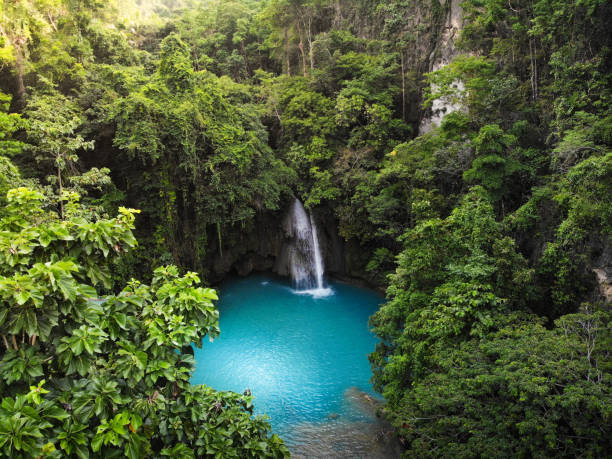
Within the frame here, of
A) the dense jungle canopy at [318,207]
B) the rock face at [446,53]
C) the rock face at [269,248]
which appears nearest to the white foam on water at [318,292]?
the rock face at [269,248]

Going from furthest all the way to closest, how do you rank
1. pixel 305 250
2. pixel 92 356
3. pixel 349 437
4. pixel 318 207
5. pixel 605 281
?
pixel 305 250 → pixel 318 207 → pixel 349 437 → pixel 605 281 → pixel 92 356

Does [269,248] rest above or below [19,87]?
below

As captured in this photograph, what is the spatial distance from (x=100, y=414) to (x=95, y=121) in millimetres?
10959

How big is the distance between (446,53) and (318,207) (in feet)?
28.4

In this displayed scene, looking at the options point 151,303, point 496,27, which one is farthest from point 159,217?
point 496,27

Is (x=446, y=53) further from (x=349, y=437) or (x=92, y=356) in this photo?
(x=92, y=356)

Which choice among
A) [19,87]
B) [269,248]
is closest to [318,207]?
[269,248]

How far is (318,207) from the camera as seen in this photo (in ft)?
52.6

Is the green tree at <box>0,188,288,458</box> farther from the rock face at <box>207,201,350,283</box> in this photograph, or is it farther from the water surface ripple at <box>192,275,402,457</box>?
the rock face at <box>207,201,350,283</box>

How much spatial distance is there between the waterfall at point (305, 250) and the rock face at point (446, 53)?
678cm

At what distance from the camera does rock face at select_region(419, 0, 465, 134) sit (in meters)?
→ 14.5

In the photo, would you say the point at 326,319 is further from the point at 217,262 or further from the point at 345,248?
the point at 217,262

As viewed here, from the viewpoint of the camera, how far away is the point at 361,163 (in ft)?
48.4

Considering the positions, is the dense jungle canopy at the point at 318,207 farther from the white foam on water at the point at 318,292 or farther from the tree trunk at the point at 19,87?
the white foam on water at the point at 318,292
